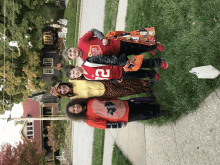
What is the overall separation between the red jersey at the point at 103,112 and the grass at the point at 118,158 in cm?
237

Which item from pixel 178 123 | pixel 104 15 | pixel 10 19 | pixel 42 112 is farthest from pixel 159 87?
pixel 42 112

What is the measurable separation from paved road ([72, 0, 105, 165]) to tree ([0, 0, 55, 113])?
6.34m

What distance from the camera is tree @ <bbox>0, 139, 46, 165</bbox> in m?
12.8

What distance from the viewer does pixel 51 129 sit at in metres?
16.5

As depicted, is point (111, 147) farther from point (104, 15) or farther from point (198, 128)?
point (104, 15)

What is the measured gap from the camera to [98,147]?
7344mm

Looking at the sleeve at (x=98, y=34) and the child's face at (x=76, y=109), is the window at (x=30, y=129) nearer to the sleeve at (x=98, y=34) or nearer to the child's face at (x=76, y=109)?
the child's face at (x=76, y=109)

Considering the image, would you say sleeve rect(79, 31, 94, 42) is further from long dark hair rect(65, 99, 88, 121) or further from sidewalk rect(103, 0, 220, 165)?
sidewalk rect(103, 0, 220, 165)

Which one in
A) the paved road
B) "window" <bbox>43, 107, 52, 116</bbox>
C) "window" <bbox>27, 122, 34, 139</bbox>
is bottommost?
"window" <bbox>27, 122, 34, 139</bbox>

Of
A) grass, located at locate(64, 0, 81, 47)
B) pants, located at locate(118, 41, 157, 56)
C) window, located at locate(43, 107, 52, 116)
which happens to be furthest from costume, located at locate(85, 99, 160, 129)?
window, located at locate(43, 107, 52, 116)

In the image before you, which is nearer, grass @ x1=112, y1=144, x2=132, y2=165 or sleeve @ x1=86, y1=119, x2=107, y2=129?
sleeve @ x1=86, y1=119, x2=107, y2=129

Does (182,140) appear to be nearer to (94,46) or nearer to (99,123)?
(99,123)

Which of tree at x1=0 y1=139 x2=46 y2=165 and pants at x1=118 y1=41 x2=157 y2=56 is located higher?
pants at x1=118 y1=41 x2=157 y2=56

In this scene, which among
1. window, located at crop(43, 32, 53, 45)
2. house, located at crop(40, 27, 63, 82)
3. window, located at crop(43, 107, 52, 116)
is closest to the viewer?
window, located at crop(43, 32, 53, 45)
